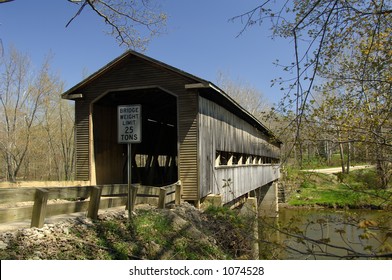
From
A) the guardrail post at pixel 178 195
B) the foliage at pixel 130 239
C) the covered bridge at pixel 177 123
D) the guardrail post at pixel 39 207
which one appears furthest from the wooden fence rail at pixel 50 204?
the covered bridge at pixel 177 123

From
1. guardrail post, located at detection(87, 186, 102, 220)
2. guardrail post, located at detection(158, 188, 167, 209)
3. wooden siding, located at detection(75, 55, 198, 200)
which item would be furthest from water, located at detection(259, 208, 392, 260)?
wooden siding, located at detection(75, 55, 198, 200)

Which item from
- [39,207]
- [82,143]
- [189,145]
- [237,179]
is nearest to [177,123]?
[189,145]

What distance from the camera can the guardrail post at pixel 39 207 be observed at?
457cm

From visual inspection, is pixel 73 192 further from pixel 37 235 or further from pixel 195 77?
pixel 195 77

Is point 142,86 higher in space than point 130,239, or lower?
higher

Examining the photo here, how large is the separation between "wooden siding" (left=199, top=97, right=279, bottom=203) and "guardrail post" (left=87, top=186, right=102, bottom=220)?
2964 mm

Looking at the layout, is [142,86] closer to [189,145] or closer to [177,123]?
[177,123]

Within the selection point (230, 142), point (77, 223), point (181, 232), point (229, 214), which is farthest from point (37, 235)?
point (230, 142)

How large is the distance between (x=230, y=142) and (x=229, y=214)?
428 cm

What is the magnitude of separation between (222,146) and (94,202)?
23.3 feet

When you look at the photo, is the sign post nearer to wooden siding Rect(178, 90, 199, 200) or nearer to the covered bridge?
the covered bridge

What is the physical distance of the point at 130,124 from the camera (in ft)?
19.2

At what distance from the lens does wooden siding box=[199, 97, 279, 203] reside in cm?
1045

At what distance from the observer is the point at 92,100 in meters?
11.3
